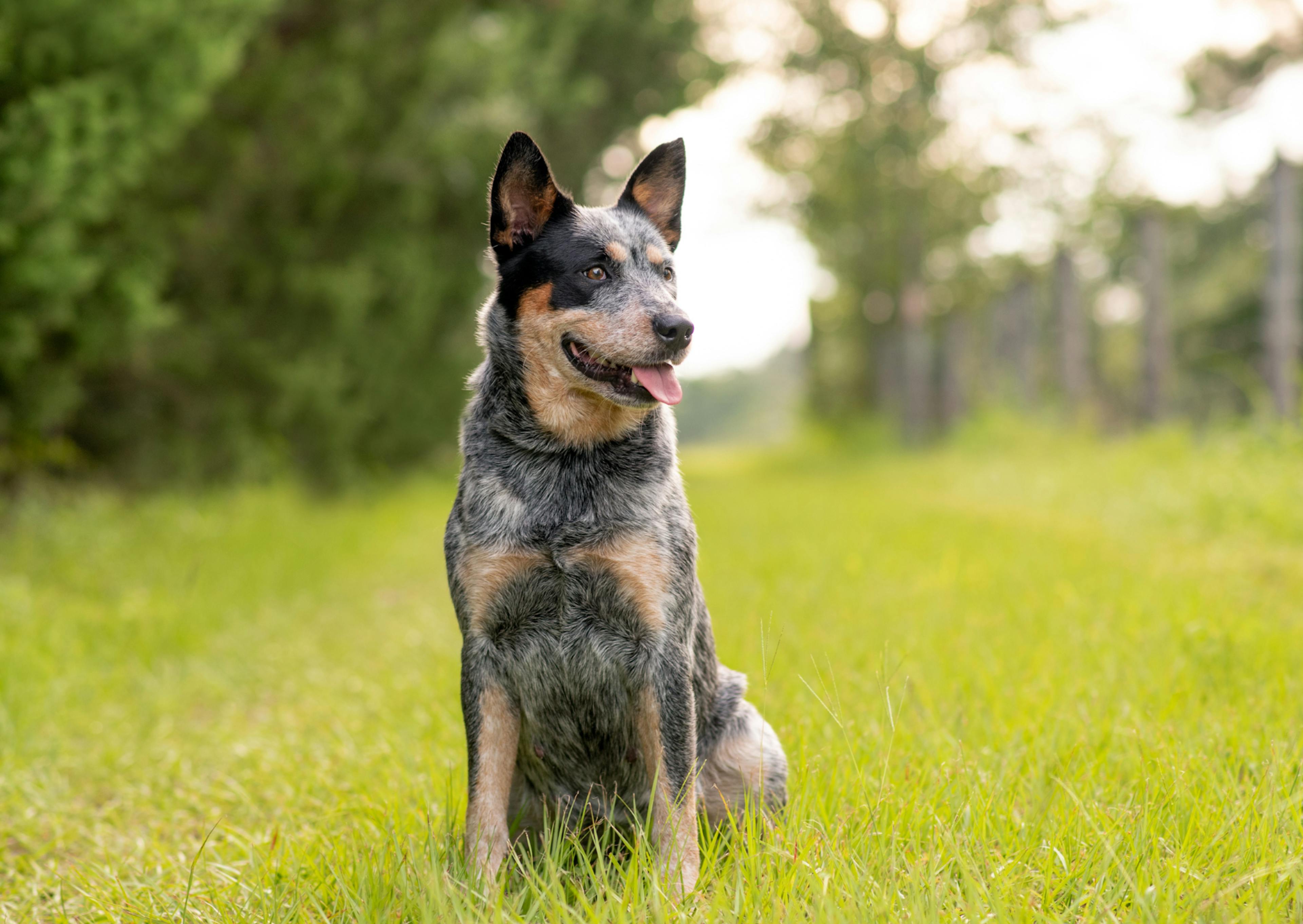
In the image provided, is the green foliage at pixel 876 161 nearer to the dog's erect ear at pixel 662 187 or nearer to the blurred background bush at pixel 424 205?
the blurred background bush at pixel 424 205

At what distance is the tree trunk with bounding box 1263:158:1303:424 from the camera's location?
1103cm

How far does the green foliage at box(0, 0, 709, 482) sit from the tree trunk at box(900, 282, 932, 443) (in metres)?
9.62

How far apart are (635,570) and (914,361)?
20.3 metres

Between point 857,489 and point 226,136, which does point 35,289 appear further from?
point 857,489

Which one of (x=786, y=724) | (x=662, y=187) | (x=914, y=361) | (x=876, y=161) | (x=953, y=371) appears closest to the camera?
(x=662, y=187)

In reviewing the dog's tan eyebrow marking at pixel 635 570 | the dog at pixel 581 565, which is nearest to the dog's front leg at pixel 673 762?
the dog at pixel 581 565

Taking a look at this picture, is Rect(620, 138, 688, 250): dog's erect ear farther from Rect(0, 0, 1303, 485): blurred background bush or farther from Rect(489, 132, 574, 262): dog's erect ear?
Rect(0, 0, 1303, 485): blurred background bush

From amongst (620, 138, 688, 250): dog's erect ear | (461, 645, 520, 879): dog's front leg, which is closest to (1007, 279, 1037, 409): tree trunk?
(620, 138, 688, 250): dog's erect ear

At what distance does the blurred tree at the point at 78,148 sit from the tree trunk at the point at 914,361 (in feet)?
55.1

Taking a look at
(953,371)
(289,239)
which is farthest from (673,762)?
(953,371)

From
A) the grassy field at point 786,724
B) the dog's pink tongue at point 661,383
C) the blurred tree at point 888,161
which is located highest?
the blurred tree at point 888,161

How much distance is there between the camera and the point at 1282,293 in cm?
1112

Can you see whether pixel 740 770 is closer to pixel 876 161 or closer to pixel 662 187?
pixel 662 187

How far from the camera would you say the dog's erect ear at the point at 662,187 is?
2982mm
